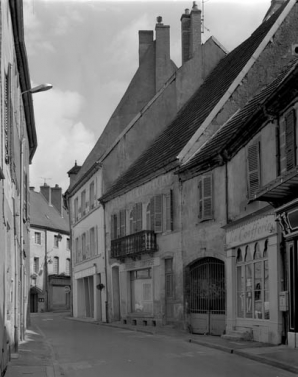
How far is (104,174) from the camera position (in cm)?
3438

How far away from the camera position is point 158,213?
26.7m

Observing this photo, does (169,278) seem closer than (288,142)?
No

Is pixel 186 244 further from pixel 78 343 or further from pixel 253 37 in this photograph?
pixel 253 37

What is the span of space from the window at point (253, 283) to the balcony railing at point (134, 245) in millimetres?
7285

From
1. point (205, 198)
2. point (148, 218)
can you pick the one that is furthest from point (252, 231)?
point (148, 218)

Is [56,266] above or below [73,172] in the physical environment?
below

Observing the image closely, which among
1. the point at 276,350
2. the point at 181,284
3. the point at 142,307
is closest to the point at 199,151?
the point at 181,284

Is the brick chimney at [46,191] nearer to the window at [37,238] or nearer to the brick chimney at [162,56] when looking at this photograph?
the window at [37,238]

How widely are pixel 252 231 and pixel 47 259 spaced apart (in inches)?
1737

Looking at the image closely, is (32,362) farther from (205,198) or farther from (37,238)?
(37,238)

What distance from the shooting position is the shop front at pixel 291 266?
1575 centimetres

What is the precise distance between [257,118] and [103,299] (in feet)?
60.9

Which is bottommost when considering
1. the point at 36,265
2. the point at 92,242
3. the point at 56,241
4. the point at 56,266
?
the point at 56,266

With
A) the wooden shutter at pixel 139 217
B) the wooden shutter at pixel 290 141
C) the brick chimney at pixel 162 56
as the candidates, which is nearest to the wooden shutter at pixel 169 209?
the wooden shutter at pixel 139 217
